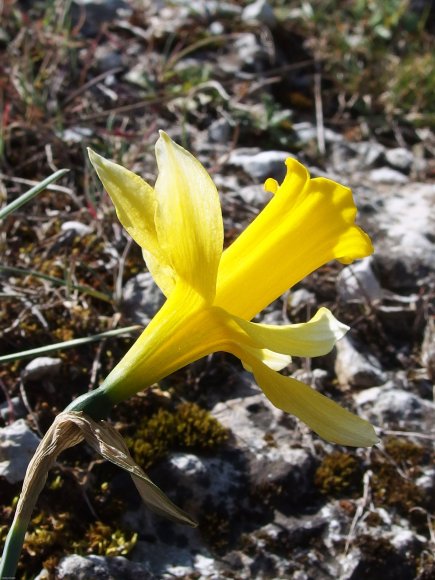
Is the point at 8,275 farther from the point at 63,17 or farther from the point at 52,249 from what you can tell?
the point at 63,17

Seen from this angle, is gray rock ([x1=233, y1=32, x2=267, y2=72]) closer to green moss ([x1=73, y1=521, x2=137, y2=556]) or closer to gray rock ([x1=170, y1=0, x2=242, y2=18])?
gray rock ([x1=170, y1=0, x2=242, y2=18])

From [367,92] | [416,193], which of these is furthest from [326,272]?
[367,92]

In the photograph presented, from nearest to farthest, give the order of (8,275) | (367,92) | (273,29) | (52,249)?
(8,275) → (52,249) → (367,92) → (273,29)

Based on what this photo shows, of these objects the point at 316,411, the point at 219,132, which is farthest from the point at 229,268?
the point at 219,132

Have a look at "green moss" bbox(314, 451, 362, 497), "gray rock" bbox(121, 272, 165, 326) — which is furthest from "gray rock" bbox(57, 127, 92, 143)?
"green moss" bbox(314, 451, 362, 497)

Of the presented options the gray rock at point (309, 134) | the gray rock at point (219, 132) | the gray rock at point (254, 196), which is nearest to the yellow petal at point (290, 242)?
the gray rock at point (254, 196)

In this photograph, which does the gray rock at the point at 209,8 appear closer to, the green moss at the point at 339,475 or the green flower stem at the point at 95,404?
the green moss at the point at 339,475

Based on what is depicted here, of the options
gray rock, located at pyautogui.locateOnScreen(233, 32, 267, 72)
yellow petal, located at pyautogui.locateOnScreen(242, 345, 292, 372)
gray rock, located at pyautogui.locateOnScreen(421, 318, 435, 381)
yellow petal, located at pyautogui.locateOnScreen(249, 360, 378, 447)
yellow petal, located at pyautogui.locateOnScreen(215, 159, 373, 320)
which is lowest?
gray rock, located at pyautogui.locateOnScreen(421, 318, 435, 381)

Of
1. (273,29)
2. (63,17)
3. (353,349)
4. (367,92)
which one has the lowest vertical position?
(353,349)
